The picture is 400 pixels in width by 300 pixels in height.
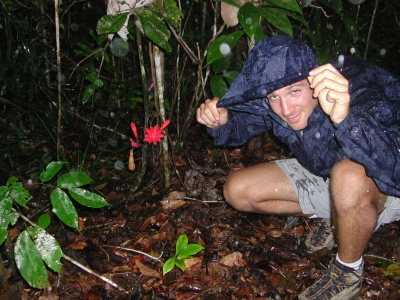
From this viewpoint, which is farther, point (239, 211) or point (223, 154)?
point (223, 154)

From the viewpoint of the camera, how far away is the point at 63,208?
5.85 ft

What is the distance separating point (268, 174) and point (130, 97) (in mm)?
1420

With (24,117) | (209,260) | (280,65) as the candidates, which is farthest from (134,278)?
(24,117)

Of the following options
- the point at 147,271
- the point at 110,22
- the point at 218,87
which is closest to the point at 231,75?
the point at 218,87

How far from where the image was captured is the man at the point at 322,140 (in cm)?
179

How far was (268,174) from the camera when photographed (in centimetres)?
271

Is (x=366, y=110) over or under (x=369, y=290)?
over

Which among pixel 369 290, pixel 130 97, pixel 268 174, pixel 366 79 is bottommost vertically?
pixel 369 290

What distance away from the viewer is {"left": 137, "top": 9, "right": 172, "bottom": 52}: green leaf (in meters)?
2.07

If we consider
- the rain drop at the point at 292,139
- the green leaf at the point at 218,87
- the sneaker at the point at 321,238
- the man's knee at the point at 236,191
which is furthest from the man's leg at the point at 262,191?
the green leaf at the point at 218,87

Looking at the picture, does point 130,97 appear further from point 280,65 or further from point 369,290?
point 369,290

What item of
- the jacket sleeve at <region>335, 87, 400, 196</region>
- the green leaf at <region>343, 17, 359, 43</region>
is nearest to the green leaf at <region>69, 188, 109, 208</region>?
the jacket sleeve at <region>335, 87, 400, 196</region>

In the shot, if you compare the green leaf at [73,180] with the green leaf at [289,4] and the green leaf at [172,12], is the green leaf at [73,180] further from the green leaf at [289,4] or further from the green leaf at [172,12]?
the green leaf at [289,4]

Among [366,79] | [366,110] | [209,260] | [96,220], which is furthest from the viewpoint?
[96,220]
